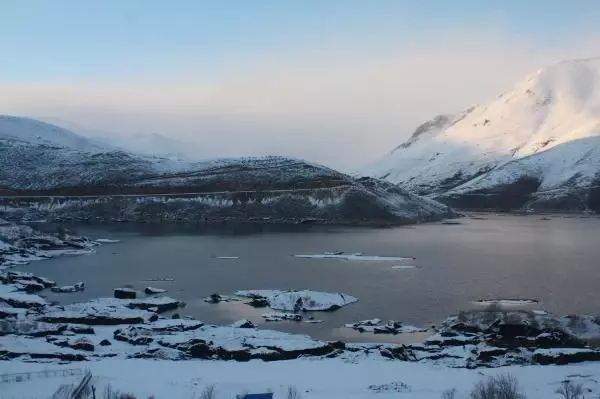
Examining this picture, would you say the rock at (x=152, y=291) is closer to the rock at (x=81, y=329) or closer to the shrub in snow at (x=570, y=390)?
the rock at (x=81, y=329)

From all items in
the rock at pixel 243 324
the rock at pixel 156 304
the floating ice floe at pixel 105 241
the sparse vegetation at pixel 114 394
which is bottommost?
the rock at pixel 156 304

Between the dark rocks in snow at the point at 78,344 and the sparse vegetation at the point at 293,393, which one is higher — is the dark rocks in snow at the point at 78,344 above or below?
below

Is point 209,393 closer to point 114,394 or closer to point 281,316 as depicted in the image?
point 114,394

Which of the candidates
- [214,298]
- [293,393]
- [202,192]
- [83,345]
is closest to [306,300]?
[214,298]

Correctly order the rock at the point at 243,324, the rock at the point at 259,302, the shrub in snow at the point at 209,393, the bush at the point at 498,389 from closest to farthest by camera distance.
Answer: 1. the bush at the point at 498,389
2. the shrub in snow at the point at 209,393
3. the rock at the point at 243,324
4. the rock at the point at 259,302

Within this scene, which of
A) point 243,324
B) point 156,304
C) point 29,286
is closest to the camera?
point 243,324

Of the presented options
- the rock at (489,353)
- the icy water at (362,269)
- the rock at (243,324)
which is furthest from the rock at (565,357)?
the rock at (243,324)

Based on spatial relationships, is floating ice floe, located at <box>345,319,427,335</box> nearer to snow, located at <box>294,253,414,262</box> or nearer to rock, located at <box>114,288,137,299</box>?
rock, located at <box>114,288,137,299</box>

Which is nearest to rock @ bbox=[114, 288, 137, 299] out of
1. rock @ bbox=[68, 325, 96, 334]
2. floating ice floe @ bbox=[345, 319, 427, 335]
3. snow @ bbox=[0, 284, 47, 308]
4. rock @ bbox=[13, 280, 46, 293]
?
snow @ bbox=[0, 284, 47, 308]
